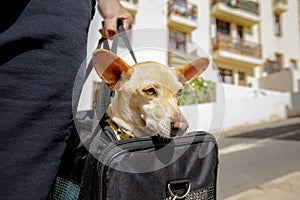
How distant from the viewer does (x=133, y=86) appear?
0.64 m

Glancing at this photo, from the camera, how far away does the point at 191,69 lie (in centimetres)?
67

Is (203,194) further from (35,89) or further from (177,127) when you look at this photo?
(35,89)

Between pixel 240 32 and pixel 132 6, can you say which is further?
pixel 240 32

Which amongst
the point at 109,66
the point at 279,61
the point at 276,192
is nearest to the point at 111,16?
the point at 109,66

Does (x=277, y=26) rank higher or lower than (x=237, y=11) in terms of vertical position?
lower

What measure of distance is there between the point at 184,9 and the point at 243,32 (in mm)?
3707

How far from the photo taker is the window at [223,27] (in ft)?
37.6

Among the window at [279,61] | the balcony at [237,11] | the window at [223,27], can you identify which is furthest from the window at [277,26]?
the window at [223,27]

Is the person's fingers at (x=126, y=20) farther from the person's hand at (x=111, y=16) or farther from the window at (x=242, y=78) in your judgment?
the window at (x=242, y=78)

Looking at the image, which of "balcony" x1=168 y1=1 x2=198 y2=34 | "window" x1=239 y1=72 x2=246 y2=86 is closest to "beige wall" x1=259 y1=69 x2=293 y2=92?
"window" x1=239 y1=72 x2=246 y2=86

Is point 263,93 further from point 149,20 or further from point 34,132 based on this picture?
point 34,132

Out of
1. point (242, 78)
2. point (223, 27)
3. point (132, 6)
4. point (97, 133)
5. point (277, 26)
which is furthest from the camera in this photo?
point (277, 26)

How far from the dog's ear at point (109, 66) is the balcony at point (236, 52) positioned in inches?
407

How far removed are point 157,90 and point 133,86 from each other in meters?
0.07
